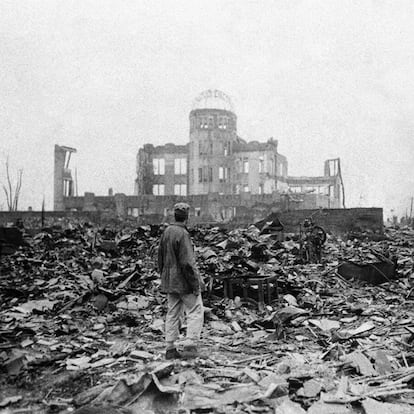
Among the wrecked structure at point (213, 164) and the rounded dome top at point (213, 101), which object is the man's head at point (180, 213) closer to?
the wrecked structure at point (213, 164)

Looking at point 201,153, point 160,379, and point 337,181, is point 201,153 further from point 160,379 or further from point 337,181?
point 160,379

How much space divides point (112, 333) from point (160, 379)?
2.31 meters

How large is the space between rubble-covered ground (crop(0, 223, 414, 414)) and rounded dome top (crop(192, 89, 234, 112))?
38934 millimetres

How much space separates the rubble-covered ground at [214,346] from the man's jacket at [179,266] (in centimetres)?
79

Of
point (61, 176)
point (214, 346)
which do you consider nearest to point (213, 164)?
point (61, 176)

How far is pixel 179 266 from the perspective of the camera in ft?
16.6

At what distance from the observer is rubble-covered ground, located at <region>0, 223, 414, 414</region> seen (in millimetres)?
3627

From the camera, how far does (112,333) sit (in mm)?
6133

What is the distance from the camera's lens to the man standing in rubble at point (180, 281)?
502 cm

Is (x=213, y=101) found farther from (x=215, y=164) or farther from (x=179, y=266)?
(x=179, y=266)

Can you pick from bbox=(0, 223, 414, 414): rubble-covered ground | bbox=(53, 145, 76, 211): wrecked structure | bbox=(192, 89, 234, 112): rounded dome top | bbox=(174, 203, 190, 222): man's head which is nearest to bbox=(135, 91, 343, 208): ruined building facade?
bbox=(192, 89, 234, 112): rounded dome top

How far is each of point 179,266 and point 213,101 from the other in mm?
44777

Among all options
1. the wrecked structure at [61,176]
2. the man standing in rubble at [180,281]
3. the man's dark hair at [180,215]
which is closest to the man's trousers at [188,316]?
the man standing in rubble at [180,281]

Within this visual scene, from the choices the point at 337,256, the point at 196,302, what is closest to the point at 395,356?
the point at 196,302
